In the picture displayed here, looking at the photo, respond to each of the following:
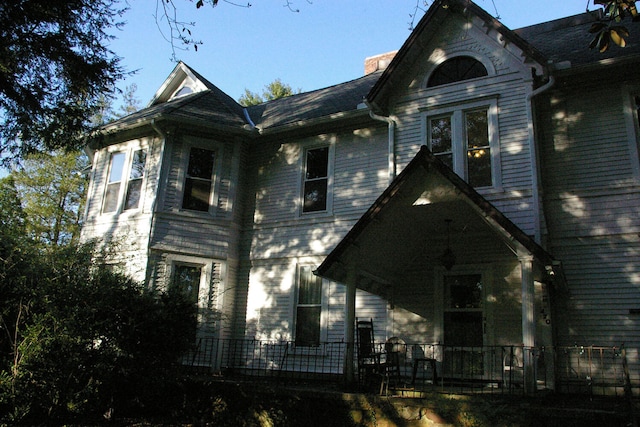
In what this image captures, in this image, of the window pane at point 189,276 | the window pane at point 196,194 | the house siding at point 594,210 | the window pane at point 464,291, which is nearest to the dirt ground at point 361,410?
the house siding at point 594,210

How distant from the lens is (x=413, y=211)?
886cm

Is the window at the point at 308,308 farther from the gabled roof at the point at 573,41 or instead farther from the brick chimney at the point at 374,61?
the brick chimney at the point at 374,61

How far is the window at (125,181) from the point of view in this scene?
42.7 ft

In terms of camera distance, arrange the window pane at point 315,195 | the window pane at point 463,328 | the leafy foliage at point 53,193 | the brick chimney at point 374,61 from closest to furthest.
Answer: the window pane at point 463,328 → the window pane at point 315,195 → the brick chimney at point 374,61 → the leafy foliage at point 53,193

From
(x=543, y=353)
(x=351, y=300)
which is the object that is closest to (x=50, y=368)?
(x=351, y=300)

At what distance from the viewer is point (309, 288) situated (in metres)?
12.1

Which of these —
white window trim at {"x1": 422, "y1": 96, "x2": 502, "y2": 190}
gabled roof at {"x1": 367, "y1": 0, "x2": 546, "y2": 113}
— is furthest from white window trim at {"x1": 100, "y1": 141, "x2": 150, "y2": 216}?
white window trim at {"x1": 422, "y1": 96, "x2": 502, "y2": 190}

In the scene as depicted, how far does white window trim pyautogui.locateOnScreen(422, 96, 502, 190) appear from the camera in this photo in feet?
33.2

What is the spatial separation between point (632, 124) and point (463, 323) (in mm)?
4804

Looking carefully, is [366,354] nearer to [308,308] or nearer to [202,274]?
[308,308]

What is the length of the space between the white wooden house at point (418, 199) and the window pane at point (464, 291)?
4 centimetres

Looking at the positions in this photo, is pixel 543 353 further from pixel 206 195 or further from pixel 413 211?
pixel 206 195

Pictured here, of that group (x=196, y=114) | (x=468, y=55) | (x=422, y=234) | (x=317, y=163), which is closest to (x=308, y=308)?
(x=422, y=234)

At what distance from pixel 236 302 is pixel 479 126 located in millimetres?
6930
